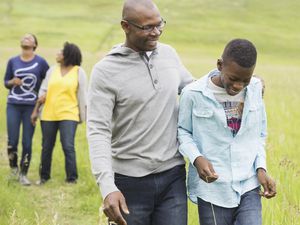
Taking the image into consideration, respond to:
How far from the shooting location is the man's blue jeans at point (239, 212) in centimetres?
405

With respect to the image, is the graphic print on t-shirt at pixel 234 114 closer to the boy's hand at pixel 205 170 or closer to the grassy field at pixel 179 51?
the boy's hand at pixel 205 170

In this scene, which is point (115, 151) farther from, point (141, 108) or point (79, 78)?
point (79, 78)

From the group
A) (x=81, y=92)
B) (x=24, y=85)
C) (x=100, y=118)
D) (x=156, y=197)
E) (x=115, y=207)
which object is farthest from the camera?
(x=81, y=92)

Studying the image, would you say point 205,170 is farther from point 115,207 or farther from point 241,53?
point 241,53

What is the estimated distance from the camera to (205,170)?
3.93 m

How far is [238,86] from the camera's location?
390 cm

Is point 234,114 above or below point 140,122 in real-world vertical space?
above

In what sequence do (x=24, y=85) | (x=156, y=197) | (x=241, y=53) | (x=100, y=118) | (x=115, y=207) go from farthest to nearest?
1. (x=24, y=85)
2. (x=156, y=197)
3. (x=100, y=118)
4. (x=241, y=53)
5. (x=115, y=207)

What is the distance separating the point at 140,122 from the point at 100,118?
253mm

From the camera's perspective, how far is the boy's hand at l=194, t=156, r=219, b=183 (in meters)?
3.90

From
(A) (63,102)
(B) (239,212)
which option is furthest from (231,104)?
(A) (63,102)

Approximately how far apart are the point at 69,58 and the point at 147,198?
17.1 ft

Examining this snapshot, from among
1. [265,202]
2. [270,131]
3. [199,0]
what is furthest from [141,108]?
[199,0]

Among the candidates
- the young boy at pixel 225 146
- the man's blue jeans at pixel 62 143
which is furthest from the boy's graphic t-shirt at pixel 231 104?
the man's blue jeans at pixel 62 143
